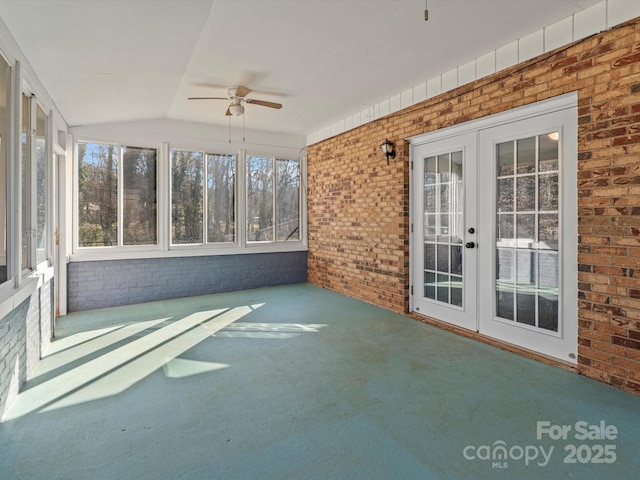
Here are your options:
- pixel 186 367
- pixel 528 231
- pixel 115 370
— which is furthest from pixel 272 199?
pixel 528 231

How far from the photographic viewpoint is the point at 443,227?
15.4 feet

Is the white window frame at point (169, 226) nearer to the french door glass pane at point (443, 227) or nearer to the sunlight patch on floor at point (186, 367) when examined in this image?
the sunlight patch on floor at point (186, 367)

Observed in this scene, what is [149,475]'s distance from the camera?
194 centimetres

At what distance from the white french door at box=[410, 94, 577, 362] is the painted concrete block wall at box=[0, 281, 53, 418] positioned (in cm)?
429

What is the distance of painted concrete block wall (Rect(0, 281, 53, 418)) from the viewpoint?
101 inches

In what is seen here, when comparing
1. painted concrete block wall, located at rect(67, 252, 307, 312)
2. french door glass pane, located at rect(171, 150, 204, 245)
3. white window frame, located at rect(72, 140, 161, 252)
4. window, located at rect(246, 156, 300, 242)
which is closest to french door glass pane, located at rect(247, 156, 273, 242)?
window, located at rect(246, 156, 300, 242)

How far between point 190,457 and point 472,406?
1.91 metres

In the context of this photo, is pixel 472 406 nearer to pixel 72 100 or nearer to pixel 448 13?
pixel 448 13

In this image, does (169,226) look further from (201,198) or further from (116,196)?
(116,196)

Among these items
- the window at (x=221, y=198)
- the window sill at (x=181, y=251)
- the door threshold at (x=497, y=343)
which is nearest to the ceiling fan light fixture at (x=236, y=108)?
the window at (x=221, y=198)

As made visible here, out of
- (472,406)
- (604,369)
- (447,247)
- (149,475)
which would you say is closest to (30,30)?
(149,475)

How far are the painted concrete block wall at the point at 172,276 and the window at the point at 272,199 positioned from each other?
1.42 feet

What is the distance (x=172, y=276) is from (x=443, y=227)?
4423mm

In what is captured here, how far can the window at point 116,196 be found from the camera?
5.64 meters
